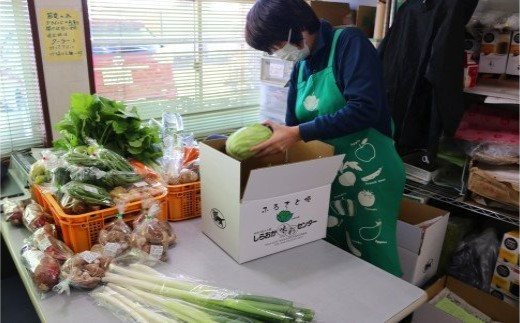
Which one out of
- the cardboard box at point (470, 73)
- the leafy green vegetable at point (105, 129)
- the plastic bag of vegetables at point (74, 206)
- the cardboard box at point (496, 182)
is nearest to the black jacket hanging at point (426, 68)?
the cardboard box at point (470, 73)

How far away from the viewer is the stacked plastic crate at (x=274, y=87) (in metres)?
2.45

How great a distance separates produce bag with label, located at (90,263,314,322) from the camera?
852 millimetres

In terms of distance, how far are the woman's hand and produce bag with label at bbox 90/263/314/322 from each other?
41 cm

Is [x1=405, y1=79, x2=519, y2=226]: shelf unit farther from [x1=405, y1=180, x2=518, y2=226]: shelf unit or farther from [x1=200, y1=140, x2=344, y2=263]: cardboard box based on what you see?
[x1=200, y1=140, x2=344, y2=263]: cardboard box

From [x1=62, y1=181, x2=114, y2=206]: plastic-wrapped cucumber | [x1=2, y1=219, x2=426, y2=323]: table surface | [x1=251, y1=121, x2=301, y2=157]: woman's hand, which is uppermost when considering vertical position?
[x1=251, y1=121, x2=301, y2=157]: woman's hand

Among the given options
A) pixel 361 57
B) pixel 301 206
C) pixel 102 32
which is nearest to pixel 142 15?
pixel 102 32

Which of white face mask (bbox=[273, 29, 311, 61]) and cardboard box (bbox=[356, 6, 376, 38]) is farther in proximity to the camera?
cardboard box (bbox=[356, 6, 376, 38])

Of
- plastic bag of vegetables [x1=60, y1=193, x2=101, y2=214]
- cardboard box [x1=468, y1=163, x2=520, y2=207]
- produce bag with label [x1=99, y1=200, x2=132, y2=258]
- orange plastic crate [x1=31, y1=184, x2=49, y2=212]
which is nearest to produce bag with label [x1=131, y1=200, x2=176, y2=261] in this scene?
produce bag with label [x1=99, y1=200, x2=132, y2=258]

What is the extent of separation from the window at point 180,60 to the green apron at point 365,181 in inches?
47.3

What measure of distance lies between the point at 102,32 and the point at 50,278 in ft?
4.74

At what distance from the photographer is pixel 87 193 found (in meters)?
1.16

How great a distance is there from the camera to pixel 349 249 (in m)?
1.45

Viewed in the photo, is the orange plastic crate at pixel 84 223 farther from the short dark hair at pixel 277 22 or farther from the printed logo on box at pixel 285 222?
the short dark hair at pixel 277 22

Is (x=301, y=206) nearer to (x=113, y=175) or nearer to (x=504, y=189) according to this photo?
(x=113, y=175)
